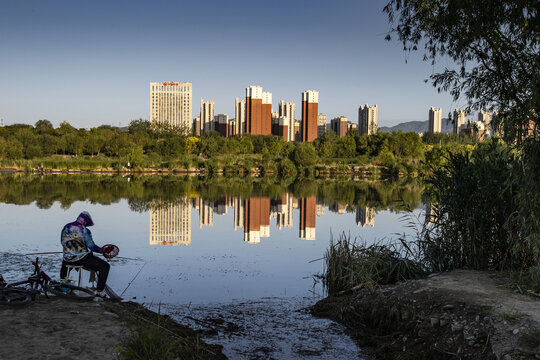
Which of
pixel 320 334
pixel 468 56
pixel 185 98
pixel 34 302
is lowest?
pixel 320 334

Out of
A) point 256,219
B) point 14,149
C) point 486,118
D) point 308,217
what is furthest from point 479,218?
point 14,149

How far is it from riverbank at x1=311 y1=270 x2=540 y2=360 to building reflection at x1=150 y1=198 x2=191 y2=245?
8.60 metres

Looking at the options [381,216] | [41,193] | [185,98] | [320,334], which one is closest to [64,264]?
[320,334]

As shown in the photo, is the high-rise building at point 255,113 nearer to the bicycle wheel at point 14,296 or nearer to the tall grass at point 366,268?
the tall grass at point 366,268

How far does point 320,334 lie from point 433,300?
73.2 inches

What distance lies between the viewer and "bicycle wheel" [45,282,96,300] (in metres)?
7.58

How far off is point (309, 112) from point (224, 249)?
11760 cm

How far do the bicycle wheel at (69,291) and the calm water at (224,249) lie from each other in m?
1.55

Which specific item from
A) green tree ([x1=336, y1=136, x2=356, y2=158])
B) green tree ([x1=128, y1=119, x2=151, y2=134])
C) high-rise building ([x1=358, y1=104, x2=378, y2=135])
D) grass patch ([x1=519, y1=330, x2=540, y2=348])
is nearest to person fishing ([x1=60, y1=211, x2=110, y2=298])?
grass patch ([x1=519, y1=330, x2=540, y2=348])

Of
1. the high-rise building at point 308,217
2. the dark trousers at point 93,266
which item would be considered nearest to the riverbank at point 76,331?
the dark trousers at point 93,266

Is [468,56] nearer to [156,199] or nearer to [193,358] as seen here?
[193,358]

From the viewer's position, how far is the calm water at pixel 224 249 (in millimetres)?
8102

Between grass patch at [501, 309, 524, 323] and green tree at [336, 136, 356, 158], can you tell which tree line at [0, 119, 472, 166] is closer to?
green tree at [336, 136, 356, 158]

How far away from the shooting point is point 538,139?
7461mm
